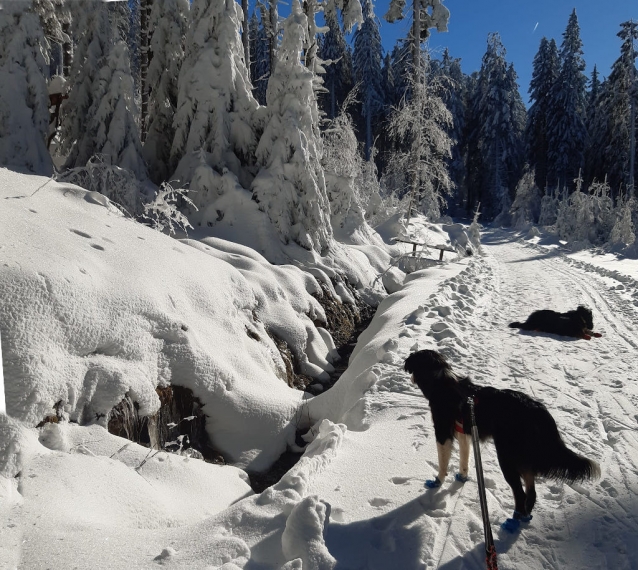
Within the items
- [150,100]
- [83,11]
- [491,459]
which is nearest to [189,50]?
[150,100]

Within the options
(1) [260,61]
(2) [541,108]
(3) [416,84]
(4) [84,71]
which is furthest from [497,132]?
(4) [84,71]

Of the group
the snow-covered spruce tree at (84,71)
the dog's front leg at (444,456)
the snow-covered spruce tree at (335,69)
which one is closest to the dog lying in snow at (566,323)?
the dog's front leg at (444,456)

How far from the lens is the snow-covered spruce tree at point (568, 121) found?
3809 centimetres

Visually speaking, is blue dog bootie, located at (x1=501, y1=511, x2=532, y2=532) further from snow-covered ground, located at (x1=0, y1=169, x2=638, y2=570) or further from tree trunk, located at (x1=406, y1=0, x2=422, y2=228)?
tree trunk, located at (x1=406, y1=0, x2=422, y2=228)

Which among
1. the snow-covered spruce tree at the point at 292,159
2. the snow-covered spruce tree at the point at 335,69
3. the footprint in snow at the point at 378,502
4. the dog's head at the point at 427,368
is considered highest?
the snow-covered spruce tree at the point at 335,69

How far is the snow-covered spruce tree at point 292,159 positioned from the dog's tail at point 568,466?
9.56m

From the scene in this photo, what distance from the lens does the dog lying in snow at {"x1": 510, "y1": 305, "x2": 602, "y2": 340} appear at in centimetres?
776

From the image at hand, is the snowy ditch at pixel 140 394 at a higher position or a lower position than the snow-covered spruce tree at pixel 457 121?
lower

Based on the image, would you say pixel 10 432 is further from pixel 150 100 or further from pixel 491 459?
pixel 150 100

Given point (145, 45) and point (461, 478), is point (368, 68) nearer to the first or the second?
point (145, 45)

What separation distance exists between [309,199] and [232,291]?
5.70 meters

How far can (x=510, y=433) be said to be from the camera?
115 inches

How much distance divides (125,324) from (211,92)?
9291 millimetres

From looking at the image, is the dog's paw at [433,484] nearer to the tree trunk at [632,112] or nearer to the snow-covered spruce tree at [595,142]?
the tree trunk at [632,112]
